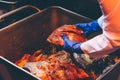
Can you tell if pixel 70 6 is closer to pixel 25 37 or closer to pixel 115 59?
pixel 25 37

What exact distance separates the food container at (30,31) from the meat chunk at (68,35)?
18cm

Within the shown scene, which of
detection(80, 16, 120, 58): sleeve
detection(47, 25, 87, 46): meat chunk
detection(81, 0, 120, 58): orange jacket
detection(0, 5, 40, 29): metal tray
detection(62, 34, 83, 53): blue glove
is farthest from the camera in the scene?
detection(0, 5, 40, 29): metal tray

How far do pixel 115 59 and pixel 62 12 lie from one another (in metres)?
0.64

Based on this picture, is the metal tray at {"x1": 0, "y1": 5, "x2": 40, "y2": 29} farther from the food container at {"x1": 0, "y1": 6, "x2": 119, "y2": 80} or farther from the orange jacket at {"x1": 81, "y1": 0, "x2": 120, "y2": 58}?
the orange jacket at {"x1": 81, "y1": 0, "x2": 120, "y2": 58}

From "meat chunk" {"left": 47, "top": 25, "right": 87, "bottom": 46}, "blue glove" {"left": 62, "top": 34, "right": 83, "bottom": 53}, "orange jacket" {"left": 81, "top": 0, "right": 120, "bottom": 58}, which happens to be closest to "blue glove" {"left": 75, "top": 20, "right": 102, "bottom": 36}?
"meat chunk" {"left": 47, "top": 25, "right": 87, "bottom": 46}

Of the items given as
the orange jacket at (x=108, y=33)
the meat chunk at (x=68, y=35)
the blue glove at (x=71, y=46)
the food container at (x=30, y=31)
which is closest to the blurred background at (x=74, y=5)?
the food container at (x=30, y=31)

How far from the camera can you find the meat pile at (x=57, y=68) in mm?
1774

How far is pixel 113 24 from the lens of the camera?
1.49 meters

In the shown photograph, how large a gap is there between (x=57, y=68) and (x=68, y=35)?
1.02 ft

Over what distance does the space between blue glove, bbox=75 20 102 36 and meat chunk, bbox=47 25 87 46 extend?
41 millimetres

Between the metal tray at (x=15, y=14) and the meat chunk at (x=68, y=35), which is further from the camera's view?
the metal tray at (x=15, y=14)

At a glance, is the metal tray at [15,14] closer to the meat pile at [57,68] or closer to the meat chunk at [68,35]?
the meat chunk at [68,35]

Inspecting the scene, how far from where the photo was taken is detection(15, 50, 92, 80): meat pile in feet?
5.82

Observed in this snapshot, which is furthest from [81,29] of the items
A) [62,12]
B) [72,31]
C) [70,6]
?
[70,6]
